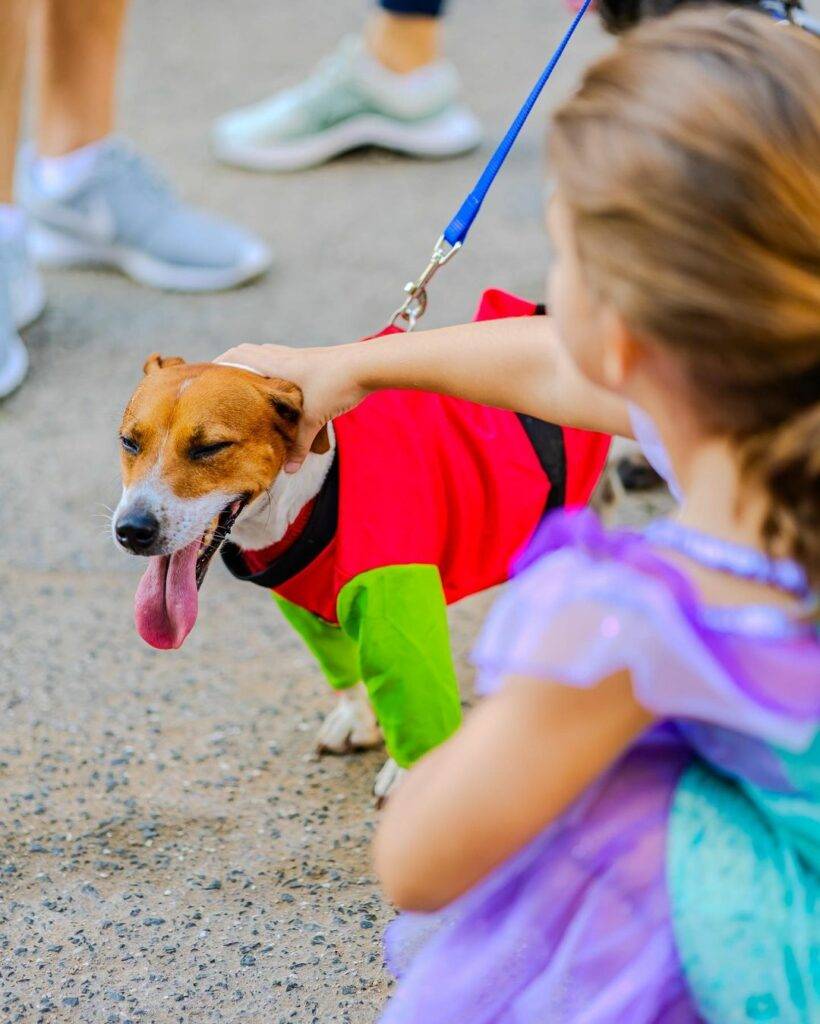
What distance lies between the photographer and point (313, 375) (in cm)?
204

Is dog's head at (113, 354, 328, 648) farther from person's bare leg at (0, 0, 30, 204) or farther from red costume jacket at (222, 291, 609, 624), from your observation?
person's bare leg at (0, 0, 30, 204)

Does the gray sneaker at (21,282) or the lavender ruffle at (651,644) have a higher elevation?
the lavender ruffle at (651,644)

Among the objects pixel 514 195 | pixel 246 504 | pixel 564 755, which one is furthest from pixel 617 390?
pixel 514 195

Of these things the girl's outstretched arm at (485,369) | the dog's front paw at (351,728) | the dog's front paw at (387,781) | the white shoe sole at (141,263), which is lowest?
the white shoe sole at (141,263)

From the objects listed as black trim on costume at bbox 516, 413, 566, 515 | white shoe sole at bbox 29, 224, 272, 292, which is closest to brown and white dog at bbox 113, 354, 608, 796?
black trim on costume at bbox 516, 413, 566, 515

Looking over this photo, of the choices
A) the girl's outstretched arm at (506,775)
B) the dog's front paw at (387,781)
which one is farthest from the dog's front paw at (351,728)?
the girl's outstretched arm at (506,775)

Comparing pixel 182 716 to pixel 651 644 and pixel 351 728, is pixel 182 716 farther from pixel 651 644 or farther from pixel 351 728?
pixel 651 644

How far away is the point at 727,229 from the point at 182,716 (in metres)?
1.88

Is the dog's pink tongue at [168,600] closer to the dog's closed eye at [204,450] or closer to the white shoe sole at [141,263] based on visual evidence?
the dog's closed eye at [204,450]

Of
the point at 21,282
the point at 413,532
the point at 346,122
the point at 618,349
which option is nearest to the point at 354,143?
the point at 346,122

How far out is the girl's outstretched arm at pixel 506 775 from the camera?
48.5 inches

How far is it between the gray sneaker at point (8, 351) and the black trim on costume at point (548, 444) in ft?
6.41

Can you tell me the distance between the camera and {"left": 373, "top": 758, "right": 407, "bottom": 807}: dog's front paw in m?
2.52

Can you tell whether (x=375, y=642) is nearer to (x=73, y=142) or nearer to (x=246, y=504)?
(x=246, y=504)
